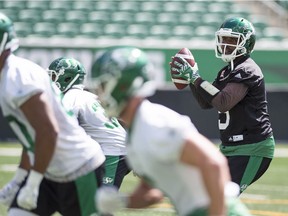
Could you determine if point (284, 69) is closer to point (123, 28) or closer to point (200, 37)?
point (200, 37)

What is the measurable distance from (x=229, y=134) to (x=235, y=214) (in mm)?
2555

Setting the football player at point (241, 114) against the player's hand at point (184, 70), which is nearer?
the football player at point (241, 114)

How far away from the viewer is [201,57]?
55.6 feet

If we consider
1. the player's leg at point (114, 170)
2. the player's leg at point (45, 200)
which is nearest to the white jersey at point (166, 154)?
the player's leg at point (45, 200)

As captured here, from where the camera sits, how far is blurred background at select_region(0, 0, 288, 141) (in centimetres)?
1623

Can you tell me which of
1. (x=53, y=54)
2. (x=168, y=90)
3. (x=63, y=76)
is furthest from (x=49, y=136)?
(x=53, y=54)

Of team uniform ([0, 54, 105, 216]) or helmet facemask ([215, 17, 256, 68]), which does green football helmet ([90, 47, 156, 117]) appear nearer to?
team uniform ([0, 54, 105, 216])

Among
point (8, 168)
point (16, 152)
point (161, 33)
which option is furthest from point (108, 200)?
point (161, 33)

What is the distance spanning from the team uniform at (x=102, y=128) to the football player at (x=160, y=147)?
2325mm

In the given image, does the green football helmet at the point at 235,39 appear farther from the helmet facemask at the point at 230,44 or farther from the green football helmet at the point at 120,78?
the green football helmet at the point at 120,78

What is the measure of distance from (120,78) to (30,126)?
89 centimetres

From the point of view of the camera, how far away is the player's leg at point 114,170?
6.62m

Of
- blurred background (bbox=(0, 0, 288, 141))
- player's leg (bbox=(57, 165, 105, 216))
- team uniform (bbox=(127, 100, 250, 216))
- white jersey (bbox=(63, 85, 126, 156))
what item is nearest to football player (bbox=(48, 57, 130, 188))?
white jersey (bbox=(63, 85, 126, 156))

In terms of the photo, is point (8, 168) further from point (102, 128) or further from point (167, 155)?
point (167, 155)
